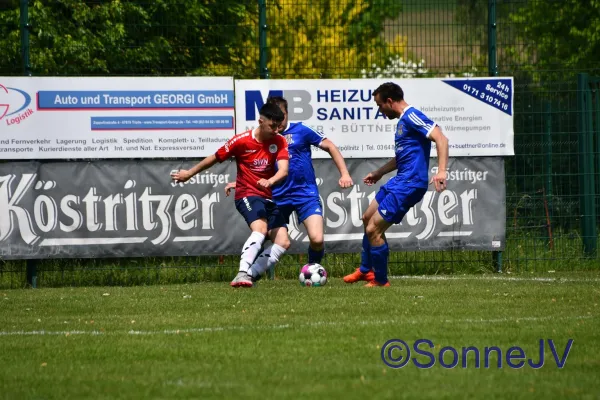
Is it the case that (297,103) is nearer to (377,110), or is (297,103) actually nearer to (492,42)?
(377,110)

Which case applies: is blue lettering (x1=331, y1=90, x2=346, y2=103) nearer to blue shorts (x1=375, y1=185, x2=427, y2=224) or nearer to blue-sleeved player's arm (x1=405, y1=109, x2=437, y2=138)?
blue-sleeved player's arm (x1=405, y1=109, x2=437, y2=138)

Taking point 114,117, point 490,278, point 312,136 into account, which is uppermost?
point 114,117

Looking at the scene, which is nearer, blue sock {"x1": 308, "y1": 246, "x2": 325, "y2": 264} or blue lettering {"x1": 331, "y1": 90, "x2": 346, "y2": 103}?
blue sock {"x1": 308, "y1": 246, "x2": 325, "y2": 264}

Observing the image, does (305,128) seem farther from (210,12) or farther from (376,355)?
(376,355)

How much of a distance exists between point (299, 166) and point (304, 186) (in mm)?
231

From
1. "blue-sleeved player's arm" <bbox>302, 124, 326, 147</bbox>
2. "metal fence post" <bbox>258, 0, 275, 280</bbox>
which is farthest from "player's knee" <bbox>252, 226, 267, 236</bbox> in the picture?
"metal fence post" <bbox>258, 0, 275, 280</bbox>

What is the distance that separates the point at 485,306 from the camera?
28.1 feet

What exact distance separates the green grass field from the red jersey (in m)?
1.14

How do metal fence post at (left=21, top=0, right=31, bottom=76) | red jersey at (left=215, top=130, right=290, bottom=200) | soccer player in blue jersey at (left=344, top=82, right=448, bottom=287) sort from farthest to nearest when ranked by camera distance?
metal fence post at (left=21, top=0, right=31, bottom=76), red jersey at (left=215, top=130, right=290, bottom=200), soccer player in blue jersey at (left=344, top=82, right=448, bottom=287)

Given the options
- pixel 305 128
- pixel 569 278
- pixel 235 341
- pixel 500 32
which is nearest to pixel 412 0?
pixel 500 32

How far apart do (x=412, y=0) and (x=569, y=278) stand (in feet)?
13.7

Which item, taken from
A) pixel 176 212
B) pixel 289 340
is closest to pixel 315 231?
pixel 176 212

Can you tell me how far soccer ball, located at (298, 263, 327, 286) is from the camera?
11.1m

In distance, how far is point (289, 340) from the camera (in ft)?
21.8
